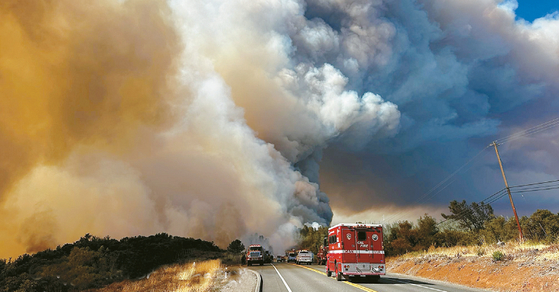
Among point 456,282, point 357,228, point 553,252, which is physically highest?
point 357,228

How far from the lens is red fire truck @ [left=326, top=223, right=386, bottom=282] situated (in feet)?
66.0

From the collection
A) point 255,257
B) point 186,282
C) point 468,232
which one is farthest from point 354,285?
point 468,232

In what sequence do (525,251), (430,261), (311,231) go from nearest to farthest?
(525,251) → (430,261) → (311,231)

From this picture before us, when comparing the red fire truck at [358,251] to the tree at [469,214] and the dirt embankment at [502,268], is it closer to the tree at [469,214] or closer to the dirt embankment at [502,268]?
the dirt embankment at [502,268]

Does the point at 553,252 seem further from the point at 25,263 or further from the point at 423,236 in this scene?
the point at 25,263

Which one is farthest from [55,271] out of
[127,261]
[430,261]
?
[430,261]

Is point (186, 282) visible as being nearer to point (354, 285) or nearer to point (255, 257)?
point (354, 285)

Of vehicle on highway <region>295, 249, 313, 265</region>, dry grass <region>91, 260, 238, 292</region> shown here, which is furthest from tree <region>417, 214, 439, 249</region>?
dry grass <region>91, 260, 238, 292</region>

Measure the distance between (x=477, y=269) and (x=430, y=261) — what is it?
280 inches

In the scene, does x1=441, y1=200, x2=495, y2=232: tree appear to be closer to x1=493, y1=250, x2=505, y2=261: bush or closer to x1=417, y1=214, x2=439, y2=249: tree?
x1=417, y1=214, x2=439, y2=249: tree

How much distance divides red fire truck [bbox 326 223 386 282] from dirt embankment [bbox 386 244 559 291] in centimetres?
511

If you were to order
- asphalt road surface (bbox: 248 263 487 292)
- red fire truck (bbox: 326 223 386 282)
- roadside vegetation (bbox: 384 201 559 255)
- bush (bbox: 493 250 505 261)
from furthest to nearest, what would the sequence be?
roadside vegetation (bbox: 384 201 559 255) < red fire truck (bbox: 326 223 386 282) < bush (bbox: 493 250 505 261) < asphalt road surface (bbox: 248 263 487 292)

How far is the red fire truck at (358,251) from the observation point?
66.0 feet

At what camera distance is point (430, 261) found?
26.5m
